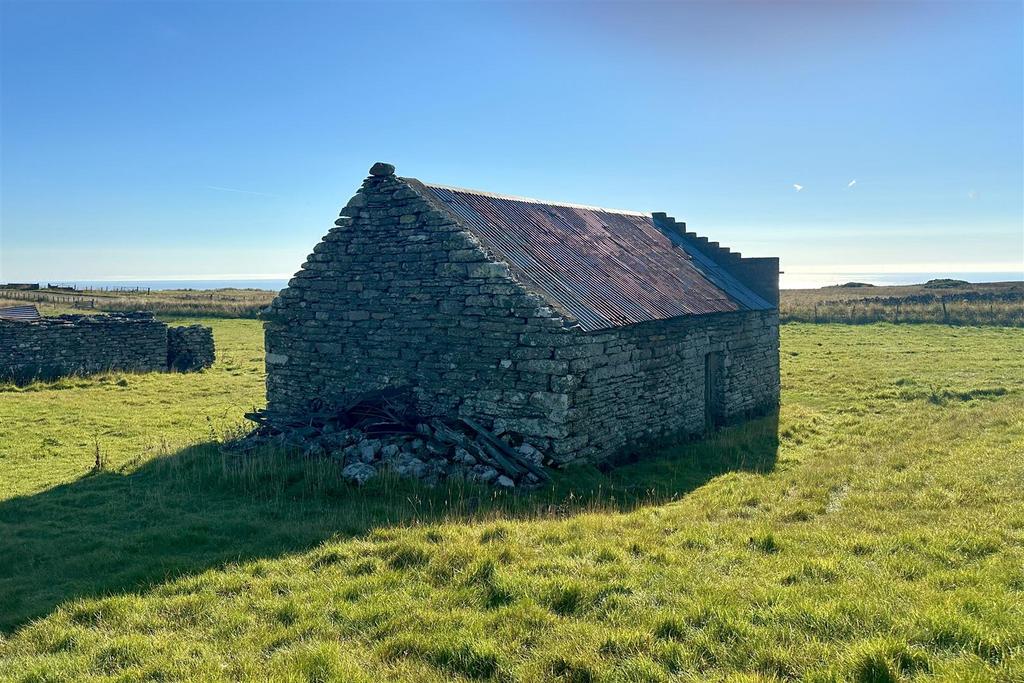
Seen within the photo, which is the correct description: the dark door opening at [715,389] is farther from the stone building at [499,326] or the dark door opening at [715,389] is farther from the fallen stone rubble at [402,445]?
the fallen stone rubble at [402,445]

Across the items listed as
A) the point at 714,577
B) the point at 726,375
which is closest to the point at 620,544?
the point at 714,577

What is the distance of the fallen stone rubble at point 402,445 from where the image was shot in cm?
1066

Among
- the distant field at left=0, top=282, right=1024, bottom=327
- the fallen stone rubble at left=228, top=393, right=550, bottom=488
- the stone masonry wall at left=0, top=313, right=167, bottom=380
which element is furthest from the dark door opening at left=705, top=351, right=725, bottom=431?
the distant field at left=0, top=282, right=1024, bottom=327

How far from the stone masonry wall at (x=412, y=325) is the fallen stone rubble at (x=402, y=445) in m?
0.45

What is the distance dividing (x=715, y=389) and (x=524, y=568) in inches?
449

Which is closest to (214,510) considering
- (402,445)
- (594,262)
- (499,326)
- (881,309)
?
(402,445)

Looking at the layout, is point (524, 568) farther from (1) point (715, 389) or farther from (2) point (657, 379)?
(1) point (715, 389)

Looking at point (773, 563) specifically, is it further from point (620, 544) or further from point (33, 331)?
point (33, 331)

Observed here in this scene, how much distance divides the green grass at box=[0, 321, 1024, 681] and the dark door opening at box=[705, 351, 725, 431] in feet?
9.58

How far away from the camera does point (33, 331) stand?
21328mm

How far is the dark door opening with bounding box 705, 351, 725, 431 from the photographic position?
1678 cm

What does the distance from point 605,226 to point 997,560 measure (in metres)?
13.1

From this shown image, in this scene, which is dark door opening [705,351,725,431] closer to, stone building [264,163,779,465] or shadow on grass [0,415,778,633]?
stone building [264,163,779,465]

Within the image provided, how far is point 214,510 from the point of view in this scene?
375 inches
